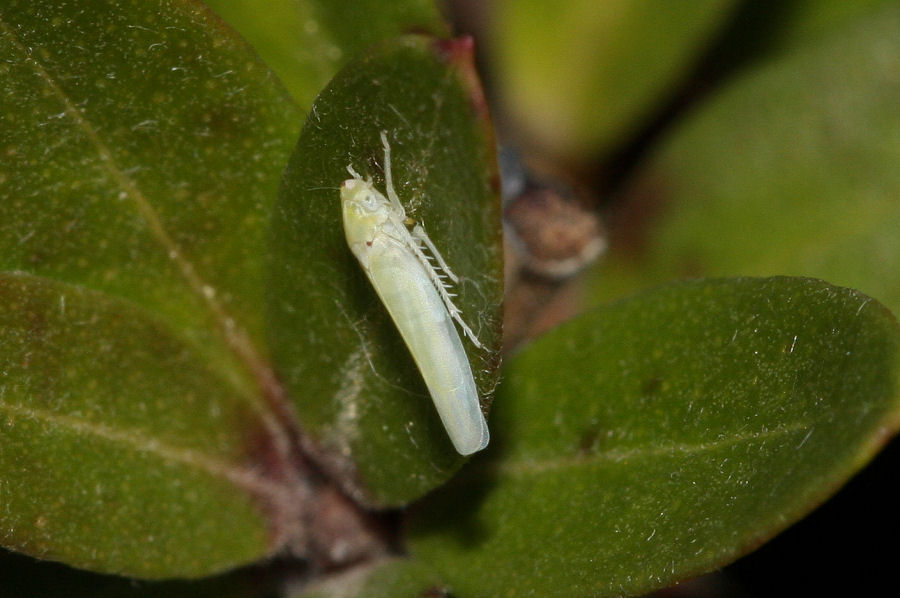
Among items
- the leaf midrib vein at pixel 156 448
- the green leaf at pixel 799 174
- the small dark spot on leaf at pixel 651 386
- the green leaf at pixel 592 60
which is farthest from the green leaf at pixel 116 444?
the green leaf at pixel 592 60

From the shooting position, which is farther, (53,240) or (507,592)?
(53,240)

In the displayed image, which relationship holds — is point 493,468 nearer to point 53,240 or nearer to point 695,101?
point 53,240

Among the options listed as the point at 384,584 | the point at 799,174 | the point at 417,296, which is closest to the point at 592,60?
the point at 799,174

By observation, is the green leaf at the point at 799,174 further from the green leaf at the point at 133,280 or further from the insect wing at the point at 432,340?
the green leaf at the point at 133,280

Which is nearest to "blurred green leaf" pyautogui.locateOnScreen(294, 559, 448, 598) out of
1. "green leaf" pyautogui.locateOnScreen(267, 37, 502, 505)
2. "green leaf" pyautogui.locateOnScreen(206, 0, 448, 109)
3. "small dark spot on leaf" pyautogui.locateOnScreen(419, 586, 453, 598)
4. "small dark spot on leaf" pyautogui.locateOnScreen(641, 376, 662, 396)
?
"small dark spot on leaf" pyautogui.locateOnScreen(419, 586, 453, 598)

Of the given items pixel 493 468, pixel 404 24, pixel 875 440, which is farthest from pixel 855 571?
pixel 404 24
